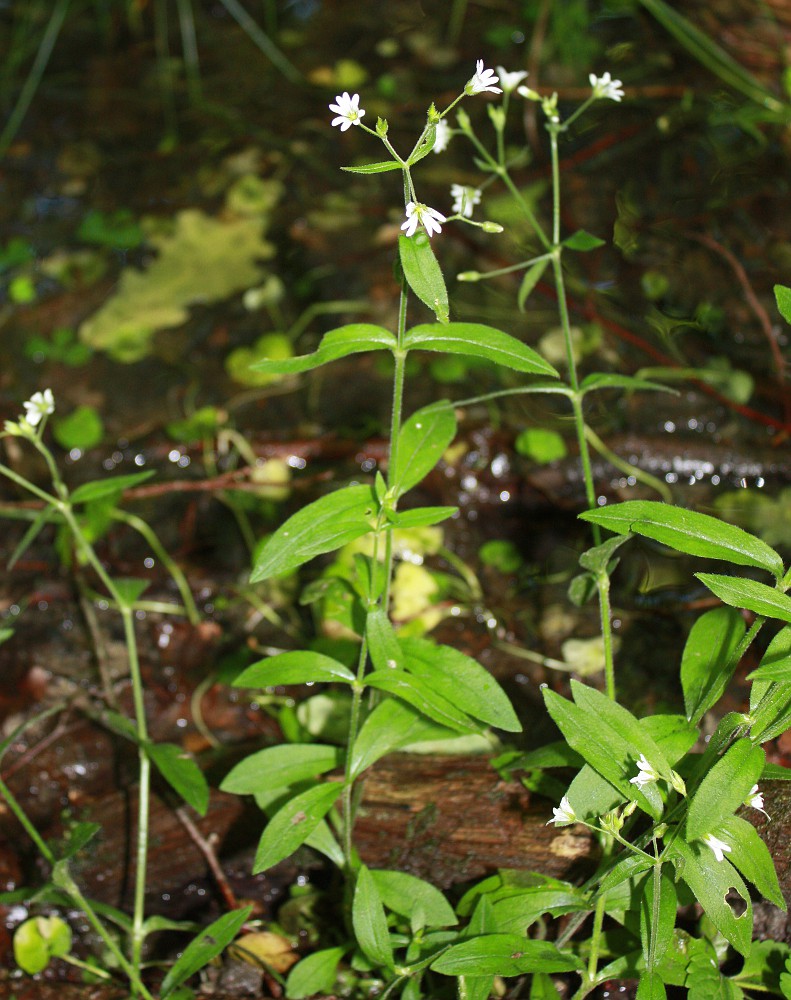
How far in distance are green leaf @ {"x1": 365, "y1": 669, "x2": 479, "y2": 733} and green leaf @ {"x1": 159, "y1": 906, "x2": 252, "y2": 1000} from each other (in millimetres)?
482

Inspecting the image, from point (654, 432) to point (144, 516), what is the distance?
155cm

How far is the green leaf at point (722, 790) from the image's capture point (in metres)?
1.20

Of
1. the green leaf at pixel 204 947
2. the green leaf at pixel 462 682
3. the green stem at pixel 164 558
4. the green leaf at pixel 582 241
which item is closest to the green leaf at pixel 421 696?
the green leaf at pixel 462 682

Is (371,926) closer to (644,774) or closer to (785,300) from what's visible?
(644,774)

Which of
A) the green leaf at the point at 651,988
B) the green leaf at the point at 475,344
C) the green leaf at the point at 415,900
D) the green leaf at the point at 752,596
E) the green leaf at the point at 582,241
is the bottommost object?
the green leaf at the point at 415,900

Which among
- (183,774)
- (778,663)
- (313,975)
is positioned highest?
(778,663)

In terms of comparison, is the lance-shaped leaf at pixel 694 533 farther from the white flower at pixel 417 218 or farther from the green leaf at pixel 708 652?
the white flower at pixel 417 218

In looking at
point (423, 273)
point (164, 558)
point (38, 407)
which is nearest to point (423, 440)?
point (423, 273)

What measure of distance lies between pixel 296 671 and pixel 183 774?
0.39m

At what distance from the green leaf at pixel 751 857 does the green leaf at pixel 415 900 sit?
511 millimetres

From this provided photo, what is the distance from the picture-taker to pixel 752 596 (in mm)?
1237

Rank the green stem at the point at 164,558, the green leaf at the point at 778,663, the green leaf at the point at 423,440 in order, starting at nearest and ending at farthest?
the green leaf at the point at 778,663 < the green leaf at the point at 423,440 < the green stem at the point at 164,558

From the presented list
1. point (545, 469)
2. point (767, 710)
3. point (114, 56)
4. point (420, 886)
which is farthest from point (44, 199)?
point (767, 710)

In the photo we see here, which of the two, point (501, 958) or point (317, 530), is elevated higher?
point (317, 530)
